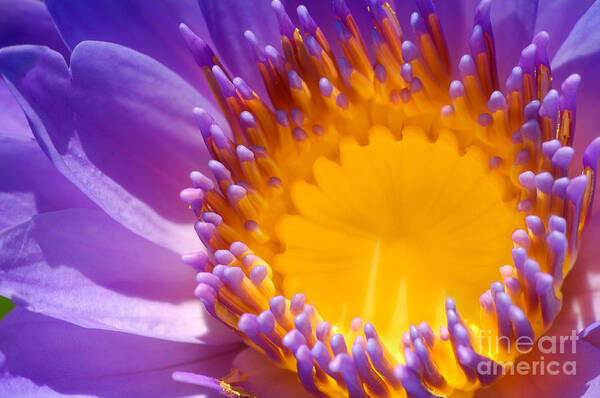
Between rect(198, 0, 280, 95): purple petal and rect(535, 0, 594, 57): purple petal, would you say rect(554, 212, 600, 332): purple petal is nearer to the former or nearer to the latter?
rect(535, 0, 594, 57): purple petal

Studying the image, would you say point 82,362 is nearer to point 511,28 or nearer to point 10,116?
point 10,116

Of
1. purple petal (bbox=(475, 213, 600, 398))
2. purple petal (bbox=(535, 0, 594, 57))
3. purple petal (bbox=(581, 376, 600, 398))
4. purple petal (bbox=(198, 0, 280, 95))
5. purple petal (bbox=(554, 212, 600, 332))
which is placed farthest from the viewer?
purple petal (bbox=(198, 0, 280, 95))

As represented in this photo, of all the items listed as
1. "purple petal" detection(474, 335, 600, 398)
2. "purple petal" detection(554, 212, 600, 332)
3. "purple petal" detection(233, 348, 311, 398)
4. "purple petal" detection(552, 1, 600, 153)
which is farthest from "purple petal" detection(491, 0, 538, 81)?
"purple petal" detection(233, 348, 311, 398)

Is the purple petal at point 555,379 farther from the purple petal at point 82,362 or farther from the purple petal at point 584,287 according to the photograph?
the purple petal at point 82,362

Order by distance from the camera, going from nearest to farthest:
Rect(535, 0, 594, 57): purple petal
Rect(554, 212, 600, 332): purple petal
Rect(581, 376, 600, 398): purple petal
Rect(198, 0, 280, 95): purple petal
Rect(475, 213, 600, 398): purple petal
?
Rect(581, 376, 600, 398): purple petal < Rect(475, 213, 600, 398): purple petal < Rect(554, 212, 600, 332): purple petal < Rect(535, 0, 594, 57): purple petal < Rect(198, 0, 280, 95): purple petal

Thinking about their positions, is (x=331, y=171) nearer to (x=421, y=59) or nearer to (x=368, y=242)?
(x=368, y=242)

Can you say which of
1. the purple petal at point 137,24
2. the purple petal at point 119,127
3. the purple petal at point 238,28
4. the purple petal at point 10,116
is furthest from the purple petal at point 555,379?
the purple petal at point 10,116

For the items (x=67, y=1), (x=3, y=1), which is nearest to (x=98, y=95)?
(x=67, y=1)
